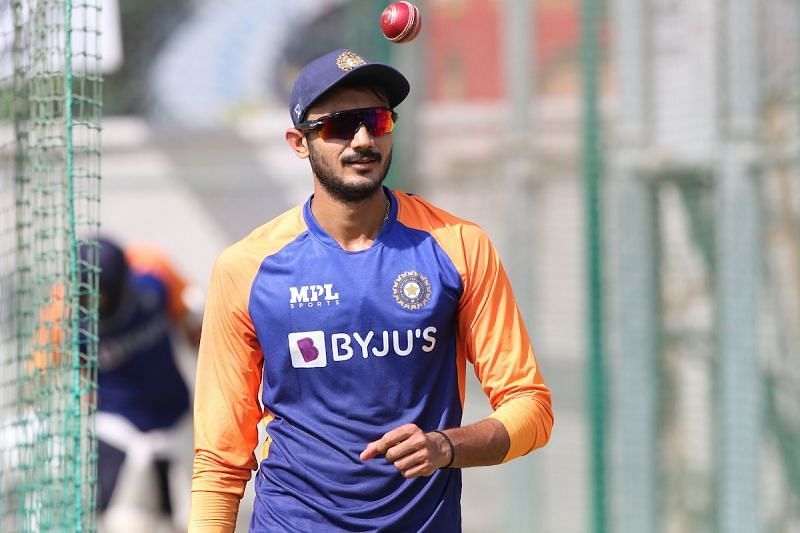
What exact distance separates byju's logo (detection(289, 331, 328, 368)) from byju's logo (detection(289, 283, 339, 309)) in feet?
0.22

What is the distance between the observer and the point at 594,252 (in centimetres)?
681

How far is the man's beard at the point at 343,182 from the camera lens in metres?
3.28

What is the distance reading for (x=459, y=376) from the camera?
3387 millimetres

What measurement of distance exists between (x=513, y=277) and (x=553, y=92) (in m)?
0.96

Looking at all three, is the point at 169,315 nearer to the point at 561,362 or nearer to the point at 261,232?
the point at 561,362

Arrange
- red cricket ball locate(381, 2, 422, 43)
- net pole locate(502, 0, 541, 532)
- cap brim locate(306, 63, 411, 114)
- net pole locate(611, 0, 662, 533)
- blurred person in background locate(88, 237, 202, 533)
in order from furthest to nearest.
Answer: net pole locate(502, 0, 541, 532), net pole locate(611, 0, 662, 533), blurred person in background locate(88, 237, 202, 533), red cricket ball locate(381, 2, 422, 43), cap brim locate(306, 63, 411, 114)

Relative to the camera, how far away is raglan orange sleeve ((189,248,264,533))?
3.30m

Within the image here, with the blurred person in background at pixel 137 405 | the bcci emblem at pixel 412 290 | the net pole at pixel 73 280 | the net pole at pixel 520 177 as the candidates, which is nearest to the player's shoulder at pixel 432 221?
the bcci emblem at pixel 412 290

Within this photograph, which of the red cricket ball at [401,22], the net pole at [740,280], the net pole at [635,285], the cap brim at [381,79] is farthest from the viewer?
the net pole at [635,285]

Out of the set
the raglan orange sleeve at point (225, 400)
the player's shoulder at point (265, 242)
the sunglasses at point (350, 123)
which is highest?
the sunglasses at point (350, 123)

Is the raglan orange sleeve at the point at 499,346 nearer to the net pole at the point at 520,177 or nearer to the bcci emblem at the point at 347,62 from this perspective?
the bcci emblem at the point at 347,62

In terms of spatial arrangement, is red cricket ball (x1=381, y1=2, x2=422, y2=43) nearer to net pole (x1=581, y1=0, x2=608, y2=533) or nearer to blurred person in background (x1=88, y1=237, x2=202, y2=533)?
blurred person in background (x1=88, y1=237, x2=202, y2=533)

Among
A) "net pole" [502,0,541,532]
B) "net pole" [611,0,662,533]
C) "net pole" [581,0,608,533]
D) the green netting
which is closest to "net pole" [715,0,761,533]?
"net pole" [611,0,662,533]

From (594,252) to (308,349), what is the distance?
3704mm
